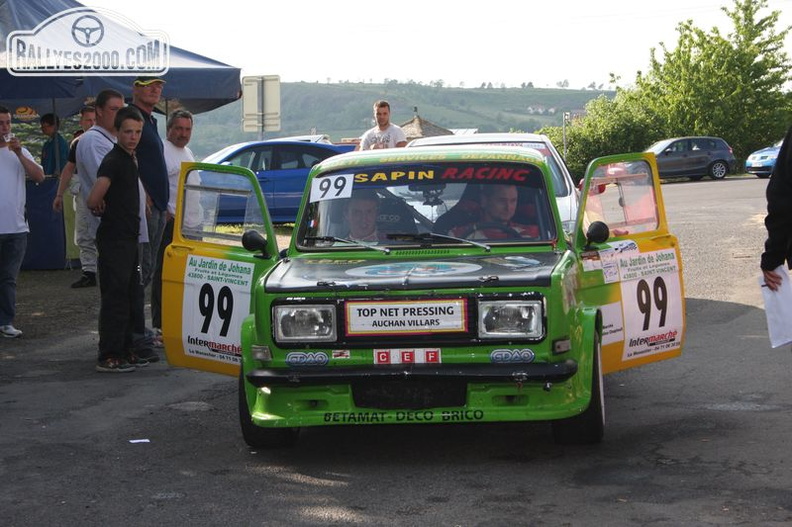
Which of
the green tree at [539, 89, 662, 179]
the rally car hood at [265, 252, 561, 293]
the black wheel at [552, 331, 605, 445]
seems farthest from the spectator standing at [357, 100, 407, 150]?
the green tree at [539, 89, 662, 179]

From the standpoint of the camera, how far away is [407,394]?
6309mm

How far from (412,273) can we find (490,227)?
967 mm

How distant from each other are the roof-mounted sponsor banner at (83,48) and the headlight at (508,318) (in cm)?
1032

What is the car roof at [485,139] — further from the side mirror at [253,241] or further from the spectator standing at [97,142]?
the side mirror at [253,241]

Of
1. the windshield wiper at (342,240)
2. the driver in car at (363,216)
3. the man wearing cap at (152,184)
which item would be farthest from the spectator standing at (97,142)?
the driver in car at (363,216)

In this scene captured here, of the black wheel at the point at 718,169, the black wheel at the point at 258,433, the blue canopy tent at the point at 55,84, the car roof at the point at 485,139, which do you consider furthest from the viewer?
the black wheel at the point at 718,169

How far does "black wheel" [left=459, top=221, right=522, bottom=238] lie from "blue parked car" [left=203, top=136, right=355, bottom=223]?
16880 millimetres

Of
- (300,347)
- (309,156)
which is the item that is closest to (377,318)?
(300,347)

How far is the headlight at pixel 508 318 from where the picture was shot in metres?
6.23

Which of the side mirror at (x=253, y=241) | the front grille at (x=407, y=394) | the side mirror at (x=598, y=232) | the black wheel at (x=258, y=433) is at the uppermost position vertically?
the side mirror at (x=598, y=232)

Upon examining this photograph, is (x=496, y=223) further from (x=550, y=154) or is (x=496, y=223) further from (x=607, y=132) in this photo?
(x=607, y=132)

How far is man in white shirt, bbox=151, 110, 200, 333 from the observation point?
1064cm

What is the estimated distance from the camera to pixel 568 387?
629 cm

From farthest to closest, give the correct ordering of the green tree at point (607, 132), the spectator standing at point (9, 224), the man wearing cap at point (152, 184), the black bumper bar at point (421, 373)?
the green tree at point (607, 132)
the spectator standing at point (9, 224)
the man wearing cap at point (152, 184)
the black bumper bar at point (421, 373)
